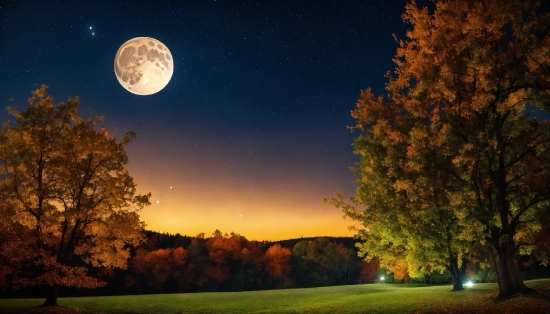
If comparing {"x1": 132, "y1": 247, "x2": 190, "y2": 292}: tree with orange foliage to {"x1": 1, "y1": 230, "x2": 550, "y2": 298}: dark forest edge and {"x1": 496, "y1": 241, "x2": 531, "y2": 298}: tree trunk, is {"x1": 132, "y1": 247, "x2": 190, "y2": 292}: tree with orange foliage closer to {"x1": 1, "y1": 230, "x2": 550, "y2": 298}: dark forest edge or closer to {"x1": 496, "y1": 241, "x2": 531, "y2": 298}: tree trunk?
{"x1": 1, "y1": 230, "x2": 550, "y2": 298}: dark forest edge

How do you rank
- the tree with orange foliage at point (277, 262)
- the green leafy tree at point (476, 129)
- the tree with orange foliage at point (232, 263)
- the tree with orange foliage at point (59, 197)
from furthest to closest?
the tree with orange foliage at point (277, 262), the tree with orange foliage at point (232, 263), the tree with orange foliage at point (59, 197), the green leafy tree at point (476, 129)

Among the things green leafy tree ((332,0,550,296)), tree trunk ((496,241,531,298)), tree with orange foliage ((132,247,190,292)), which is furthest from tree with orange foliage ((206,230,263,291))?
tree trunk ((496,241,531,298))

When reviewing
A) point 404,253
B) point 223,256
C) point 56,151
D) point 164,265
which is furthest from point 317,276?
point 56,151

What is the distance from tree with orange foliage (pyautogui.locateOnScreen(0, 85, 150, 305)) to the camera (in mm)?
26375

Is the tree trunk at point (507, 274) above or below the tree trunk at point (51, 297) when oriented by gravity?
above

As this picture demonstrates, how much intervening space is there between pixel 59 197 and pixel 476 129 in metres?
28.3

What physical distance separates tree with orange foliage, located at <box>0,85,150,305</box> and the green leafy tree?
65.1 feet

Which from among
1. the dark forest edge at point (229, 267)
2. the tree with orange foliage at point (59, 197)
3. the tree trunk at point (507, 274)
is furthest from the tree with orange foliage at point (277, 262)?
the tree trunk at point (507, 274)

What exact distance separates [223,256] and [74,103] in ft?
314

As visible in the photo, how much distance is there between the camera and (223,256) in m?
119

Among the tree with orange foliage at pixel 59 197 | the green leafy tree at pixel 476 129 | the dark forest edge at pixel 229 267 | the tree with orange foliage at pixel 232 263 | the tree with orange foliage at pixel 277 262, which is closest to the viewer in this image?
the green leafy tree at pixel 476 129

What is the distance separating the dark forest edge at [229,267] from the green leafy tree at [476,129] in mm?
65902

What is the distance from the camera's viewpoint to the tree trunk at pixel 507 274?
22.4 meters

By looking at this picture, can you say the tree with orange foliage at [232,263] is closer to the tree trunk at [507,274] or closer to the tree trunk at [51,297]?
the tree trunk at [51,297]
